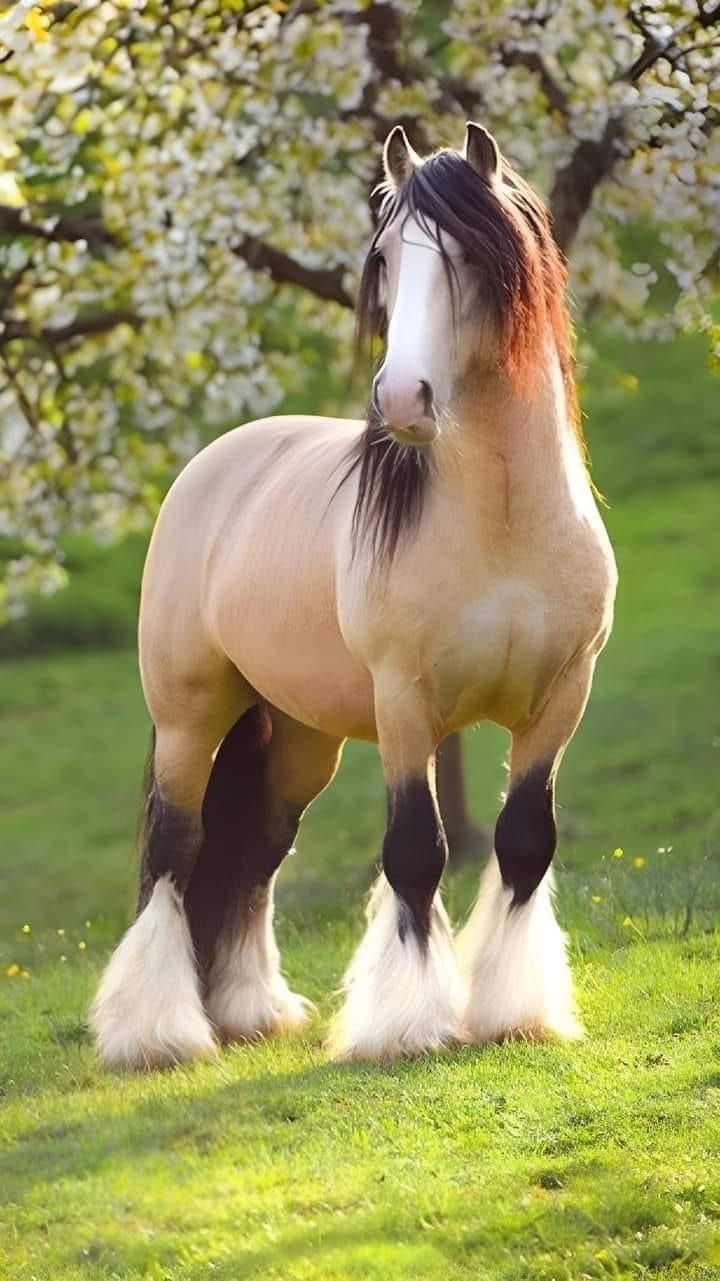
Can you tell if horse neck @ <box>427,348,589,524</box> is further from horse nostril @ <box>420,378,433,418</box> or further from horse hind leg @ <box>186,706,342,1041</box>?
horse hind leg @ <box>186,706,342,1041</box>

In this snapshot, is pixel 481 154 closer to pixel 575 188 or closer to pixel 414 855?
pixel 414 855

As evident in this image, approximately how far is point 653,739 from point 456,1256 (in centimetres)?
1486

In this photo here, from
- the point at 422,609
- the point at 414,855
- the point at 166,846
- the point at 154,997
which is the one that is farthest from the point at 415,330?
the point at 154,997

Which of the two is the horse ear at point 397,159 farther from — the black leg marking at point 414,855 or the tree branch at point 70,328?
the tree branch at point 70,328

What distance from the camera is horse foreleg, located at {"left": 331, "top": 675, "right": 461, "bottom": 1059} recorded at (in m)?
5.89

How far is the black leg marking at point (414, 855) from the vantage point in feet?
19.5

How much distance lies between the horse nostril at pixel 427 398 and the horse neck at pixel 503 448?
451 millimetres

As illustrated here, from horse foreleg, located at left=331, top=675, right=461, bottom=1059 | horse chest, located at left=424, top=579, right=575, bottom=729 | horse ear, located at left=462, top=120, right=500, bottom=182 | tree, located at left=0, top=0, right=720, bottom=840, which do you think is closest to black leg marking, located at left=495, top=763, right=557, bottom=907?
horse foreleg, located at left=331, top=675, right=461, bottom=1059

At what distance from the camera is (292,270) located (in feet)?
37.8

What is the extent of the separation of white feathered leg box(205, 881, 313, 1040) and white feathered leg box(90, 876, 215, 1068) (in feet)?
0.43

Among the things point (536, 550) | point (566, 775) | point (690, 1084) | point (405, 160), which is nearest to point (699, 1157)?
point (690, 1084)

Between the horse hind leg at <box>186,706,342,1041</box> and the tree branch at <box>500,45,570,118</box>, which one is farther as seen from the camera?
the tree branch at <box>500,45,570,118</box>

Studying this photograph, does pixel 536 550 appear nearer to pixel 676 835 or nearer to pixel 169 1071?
pixel 169 1071

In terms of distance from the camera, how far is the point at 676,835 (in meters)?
15.6
